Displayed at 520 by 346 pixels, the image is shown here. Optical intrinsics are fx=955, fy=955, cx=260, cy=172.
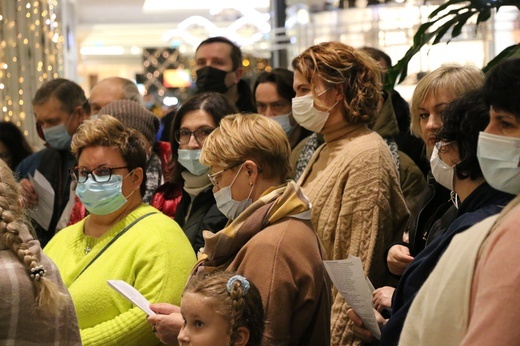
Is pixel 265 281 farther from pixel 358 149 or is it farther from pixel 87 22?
pixel 87 22

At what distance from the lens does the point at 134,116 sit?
4672 mm

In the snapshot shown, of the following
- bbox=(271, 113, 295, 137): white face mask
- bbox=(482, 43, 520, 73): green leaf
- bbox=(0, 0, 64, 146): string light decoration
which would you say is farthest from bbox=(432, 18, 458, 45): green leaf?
bbox=(0, 0, 64, 146): string light decoration

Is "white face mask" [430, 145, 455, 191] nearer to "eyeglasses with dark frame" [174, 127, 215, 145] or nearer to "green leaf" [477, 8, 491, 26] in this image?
"green leaf" [477, 8, 491, 26]

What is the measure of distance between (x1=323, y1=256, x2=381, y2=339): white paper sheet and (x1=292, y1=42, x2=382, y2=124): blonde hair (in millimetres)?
898

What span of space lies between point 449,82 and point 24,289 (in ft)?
5.24

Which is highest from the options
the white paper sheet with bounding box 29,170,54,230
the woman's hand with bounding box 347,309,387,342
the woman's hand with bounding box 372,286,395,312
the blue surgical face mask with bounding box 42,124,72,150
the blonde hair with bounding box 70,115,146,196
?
the blonde hair with bounding box 70,115,146,196

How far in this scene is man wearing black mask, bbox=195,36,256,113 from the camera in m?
5.25

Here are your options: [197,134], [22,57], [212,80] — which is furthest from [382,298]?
[22,57]

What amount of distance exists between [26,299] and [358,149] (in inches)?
57.1

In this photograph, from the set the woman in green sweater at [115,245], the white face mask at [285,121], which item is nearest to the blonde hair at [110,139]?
the woman in green sweater at [115,245]

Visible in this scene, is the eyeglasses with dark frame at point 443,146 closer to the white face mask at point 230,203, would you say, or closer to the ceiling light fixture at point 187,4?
the white face mask at point 230,203

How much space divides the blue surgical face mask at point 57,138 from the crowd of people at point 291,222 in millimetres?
591

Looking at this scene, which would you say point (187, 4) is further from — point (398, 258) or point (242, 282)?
point (242, 282)

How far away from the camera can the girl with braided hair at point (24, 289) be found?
249 centimetres
